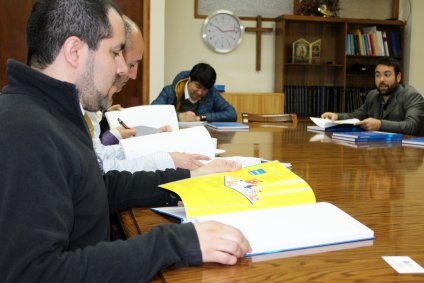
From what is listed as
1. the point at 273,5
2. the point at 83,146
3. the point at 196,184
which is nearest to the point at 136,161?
the point at 196,184

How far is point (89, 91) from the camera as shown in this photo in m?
0.95

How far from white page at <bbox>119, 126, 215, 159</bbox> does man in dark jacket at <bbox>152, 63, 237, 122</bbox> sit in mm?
1941

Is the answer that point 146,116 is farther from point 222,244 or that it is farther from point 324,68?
point 324,68

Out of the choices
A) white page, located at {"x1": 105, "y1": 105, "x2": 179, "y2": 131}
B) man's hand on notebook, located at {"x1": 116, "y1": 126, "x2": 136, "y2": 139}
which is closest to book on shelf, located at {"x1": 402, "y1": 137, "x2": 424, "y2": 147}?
white page, located at {"x1": 105, "y1": 105, "x2": 179, "y2": 131}

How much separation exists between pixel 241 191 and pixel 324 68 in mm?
4671

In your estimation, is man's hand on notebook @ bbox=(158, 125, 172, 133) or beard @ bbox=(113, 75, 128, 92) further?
man's hand on notebook @ bbox=(158, 125, 172, 133)

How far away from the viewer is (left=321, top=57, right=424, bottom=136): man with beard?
3432 millimetres

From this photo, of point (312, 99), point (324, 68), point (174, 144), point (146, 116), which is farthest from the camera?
point (324, 68)

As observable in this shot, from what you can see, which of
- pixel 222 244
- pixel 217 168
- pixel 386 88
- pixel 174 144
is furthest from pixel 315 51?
pixel 222 244

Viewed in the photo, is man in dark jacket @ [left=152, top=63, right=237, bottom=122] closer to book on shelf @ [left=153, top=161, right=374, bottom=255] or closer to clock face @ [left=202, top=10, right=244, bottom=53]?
clock face @ [left=202, top=10, right=244, bottom=53]

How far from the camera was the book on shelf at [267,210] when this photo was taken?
808 mm

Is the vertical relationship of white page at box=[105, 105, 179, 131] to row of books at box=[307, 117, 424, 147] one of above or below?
above

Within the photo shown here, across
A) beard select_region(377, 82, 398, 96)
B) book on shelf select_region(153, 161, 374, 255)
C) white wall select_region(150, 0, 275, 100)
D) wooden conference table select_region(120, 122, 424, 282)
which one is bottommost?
wooden conference table select_region(120, 122, 424, 282)

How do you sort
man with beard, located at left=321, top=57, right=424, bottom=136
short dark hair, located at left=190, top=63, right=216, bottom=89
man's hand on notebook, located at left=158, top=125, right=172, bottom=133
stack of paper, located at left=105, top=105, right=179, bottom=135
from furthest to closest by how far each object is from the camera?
short dark hair, located at left=190, top=63, right=216, bottom=89 < man with beard, located at left=321, top=57, right=424, bottom=136 < stack of paper, located at left=105, top=105, right=179, bottom=135 < man's hand on notebook, located at left=158, top=125, right=172, bottom=133
